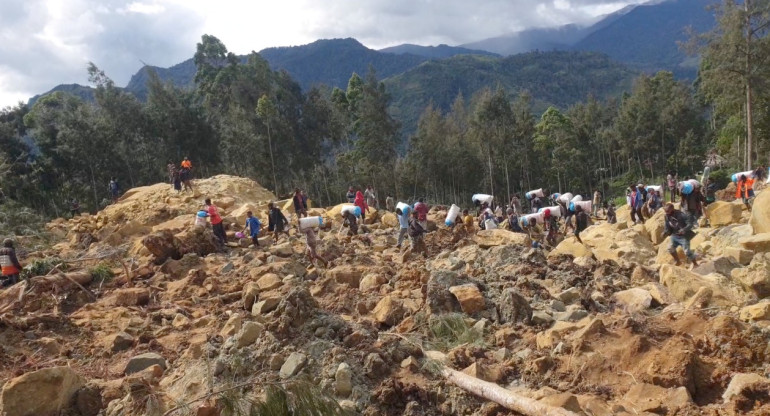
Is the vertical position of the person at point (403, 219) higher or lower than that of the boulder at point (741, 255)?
higher

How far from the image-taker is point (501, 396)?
15.2 feet

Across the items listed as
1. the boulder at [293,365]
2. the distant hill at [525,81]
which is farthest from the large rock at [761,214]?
the distant hill at [525,81]

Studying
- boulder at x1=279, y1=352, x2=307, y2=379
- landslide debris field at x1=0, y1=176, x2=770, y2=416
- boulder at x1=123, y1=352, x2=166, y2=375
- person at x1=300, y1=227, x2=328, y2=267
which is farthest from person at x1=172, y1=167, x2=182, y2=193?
boulder at x1=279, y1=352, x2=307, y2=379

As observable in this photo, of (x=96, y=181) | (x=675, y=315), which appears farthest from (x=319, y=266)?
(x=96, y=181)

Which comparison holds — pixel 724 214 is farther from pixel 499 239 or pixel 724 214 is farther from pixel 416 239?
pixel 416 239

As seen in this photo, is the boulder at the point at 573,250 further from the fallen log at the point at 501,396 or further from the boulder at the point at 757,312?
the fallen log at the point at 501,396

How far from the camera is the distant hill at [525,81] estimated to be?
16625cm

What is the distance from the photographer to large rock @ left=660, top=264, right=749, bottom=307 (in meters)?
6.69

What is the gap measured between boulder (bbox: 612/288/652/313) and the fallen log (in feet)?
10.4

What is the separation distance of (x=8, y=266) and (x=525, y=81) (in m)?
185

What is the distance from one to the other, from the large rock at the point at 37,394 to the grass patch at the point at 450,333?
4053mm

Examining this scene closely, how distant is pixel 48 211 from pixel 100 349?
28.8 meters

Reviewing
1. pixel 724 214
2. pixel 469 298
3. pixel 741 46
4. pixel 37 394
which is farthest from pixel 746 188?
pixel 37 394

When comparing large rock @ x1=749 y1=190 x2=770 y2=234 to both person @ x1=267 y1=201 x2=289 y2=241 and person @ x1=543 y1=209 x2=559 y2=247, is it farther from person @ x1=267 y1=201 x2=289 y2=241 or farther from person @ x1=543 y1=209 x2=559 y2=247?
person @ x1=267 y1=201 x2=289 y2=241
